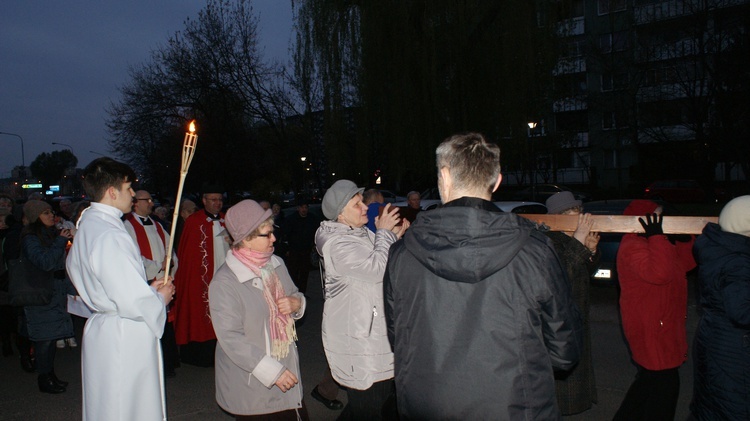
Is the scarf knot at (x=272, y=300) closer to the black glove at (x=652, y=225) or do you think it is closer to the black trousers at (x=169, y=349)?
the black glove at (x=652, y=225)

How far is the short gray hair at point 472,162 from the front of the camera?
229cm

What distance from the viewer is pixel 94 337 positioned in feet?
9.77

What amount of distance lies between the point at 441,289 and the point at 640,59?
76.3ft

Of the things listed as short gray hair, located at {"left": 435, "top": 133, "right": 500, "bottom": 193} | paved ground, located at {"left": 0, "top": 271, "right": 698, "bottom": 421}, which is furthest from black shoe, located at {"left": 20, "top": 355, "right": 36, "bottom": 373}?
short gray hair, located at {"left": 435, "top": 133, "right": 500, "bottom": 193}

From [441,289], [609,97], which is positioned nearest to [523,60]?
[441,289]

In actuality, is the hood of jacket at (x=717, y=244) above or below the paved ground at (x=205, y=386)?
above

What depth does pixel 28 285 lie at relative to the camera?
6.24m

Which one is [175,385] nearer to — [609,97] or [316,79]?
[316,79]

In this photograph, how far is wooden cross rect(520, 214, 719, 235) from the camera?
13.0ft

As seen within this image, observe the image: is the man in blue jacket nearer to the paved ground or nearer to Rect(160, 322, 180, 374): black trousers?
the paved ground

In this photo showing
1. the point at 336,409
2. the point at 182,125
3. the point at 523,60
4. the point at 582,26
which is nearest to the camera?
the point at 336,409

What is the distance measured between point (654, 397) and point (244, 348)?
277 cm

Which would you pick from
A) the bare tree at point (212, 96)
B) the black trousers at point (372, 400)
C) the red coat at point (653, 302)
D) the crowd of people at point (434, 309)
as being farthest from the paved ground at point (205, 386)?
the bare tree at point (212, 96)

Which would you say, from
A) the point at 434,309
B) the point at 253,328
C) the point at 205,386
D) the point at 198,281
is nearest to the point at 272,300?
the point at 253,328
